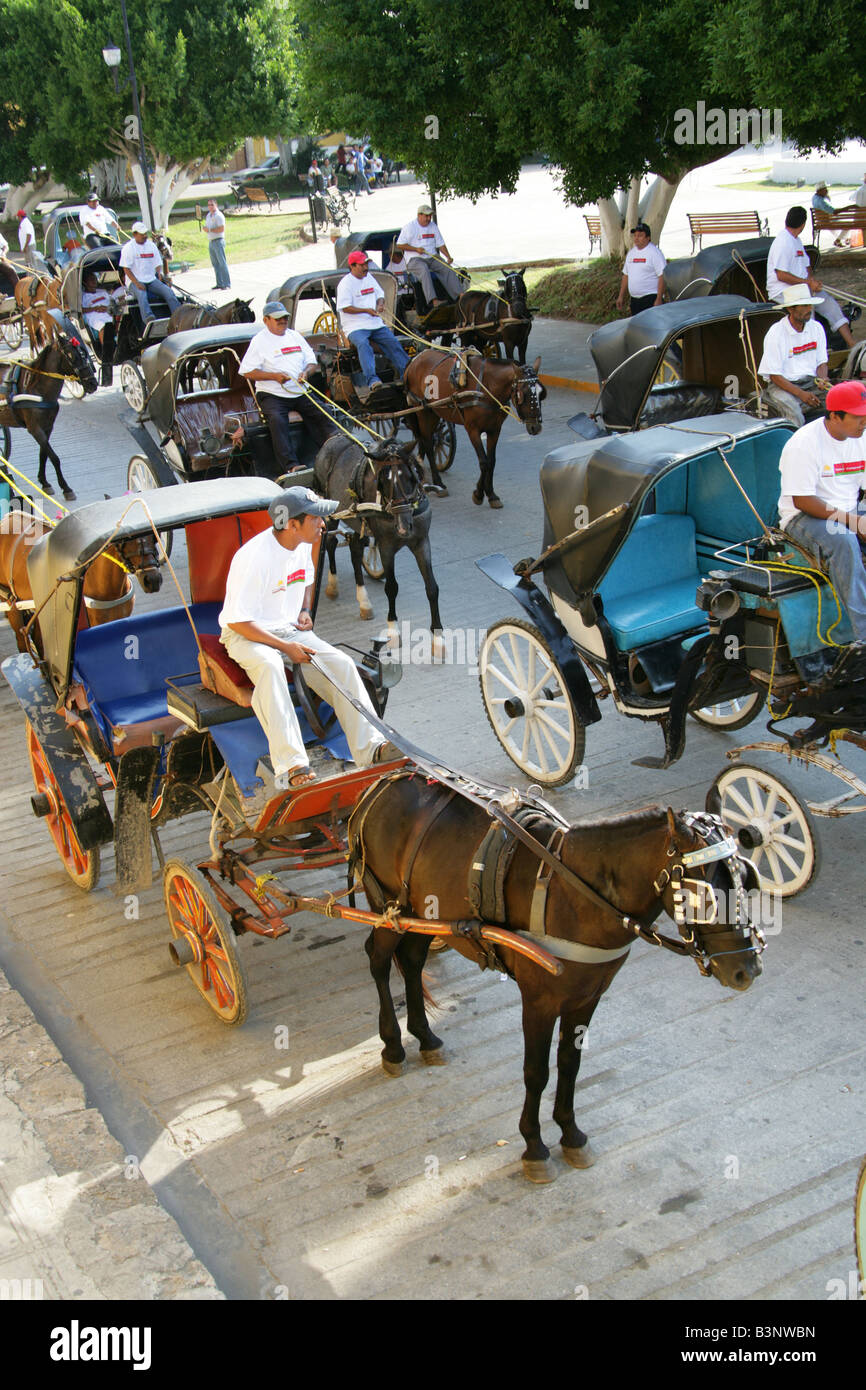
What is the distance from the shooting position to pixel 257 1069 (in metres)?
5.73

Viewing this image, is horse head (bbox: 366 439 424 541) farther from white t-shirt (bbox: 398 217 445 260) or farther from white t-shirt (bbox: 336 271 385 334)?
white t-shirt (bbox: 398 217 445 260)

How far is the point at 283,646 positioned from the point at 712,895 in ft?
8.18

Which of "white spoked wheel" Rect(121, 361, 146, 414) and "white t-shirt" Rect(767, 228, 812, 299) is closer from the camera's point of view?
"white t-shirt" Rect(767, 228, 812, 299)

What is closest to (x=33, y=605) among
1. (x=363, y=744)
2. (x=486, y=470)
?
(x=363, y=744)

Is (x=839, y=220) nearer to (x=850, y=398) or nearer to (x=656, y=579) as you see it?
(x=656, y=579)

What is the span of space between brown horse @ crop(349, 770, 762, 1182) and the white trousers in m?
0.45

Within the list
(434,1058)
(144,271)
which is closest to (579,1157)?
(434,1058)

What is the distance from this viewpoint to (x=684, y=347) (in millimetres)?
11672

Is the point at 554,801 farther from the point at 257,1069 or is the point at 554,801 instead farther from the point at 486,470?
the point at 486,470

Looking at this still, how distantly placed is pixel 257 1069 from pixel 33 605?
310cm

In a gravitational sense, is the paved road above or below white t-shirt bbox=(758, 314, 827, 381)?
below

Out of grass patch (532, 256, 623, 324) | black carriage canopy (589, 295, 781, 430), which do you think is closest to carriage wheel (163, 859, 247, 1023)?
black carriage canopy (589, 295, 781, 430)

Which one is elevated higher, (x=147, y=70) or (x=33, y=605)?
(x=147, y=70)

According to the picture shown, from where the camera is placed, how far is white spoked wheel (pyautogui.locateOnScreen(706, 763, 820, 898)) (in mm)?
6316
